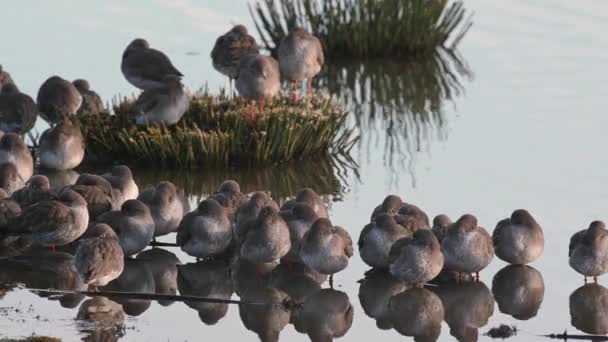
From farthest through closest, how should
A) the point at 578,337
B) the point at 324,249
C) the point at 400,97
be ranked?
the point at 400,97 < the point at 324,249 < the point at 578,337

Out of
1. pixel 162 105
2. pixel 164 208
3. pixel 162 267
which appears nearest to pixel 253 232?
pixel 162 267

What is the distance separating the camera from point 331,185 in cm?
1892

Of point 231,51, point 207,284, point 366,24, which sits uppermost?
point 366,24

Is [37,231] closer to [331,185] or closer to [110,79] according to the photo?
[331,185]

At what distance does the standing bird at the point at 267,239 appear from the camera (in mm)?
14656

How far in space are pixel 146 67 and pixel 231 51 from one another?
141 cm

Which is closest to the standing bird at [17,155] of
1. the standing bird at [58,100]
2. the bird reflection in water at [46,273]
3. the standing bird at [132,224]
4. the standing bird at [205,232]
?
the standing bird at [58,100]

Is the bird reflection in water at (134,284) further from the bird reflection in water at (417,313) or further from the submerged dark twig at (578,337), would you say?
the submerged dark twig at (578,337)

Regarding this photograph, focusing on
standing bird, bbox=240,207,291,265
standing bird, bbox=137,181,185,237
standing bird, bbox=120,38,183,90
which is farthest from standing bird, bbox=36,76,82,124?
standing bird, bbox=240,207,291,265

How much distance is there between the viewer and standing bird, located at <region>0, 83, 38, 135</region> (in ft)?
65.5

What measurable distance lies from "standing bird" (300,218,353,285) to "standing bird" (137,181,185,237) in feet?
6.07

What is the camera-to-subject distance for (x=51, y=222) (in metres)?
15.0

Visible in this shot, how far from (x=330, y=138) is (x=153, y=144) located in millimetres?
2421

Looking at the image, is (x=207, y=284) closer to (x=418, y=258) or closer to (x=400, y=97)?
(x=418, y=258)
